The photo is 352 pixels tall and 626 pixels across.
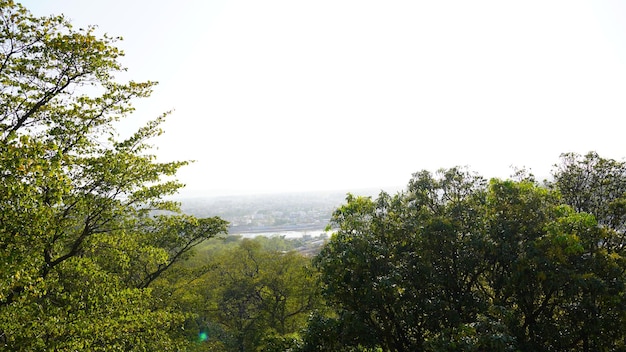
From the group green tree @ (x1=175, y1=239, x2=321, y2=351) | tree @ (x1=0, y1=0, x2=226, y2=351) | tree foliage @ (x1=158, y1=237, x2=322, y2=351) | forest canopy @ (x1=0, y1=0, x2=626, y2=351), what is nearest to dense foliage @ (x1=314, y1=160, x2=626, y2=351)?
forest canopy @ (x1=0, y1=0, x2=626, y2=351)

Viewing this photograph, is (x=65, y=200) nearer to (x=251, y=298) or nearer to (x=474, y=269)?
(x=474, y=269)

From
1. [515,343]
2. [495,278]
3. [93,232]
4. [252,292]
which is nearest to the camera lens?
[515,343]

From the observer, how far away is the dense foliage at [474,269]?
6.77 metres

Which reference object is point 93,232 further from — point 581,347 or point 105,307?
point 581,347

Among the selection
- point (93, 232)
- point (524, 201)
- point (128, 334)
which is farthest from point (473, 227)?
point (93, 232)

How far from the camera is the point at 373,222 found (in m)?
9.25

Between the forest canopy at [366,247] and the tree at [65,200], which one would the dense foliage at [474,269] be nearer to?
the forest canopy at [366,247]

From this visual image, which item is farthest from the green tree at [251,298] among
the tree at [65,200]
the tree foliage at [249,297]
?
the tree at [65,200]

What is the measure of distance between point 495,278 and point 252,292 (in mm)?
17000

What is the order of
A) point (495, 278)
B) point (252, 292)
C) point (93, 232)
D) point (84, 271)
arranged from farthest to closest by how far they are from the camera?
point (252, 292)
point (93, 232)
point (495, 278)
point (84, 271)

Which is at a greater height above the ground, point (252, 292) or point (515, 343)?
point (515, 343)

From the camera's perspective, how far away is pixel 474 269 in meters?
8.38

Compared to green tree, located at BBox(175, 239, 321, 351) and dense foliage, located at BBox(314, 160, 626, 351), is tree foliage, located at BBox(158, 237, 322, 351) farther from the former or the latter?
dense foliage, located at BBox(314, 160, 626, 351)

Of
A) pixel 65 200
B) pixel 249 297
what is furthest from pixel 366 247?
pixel 249 297
